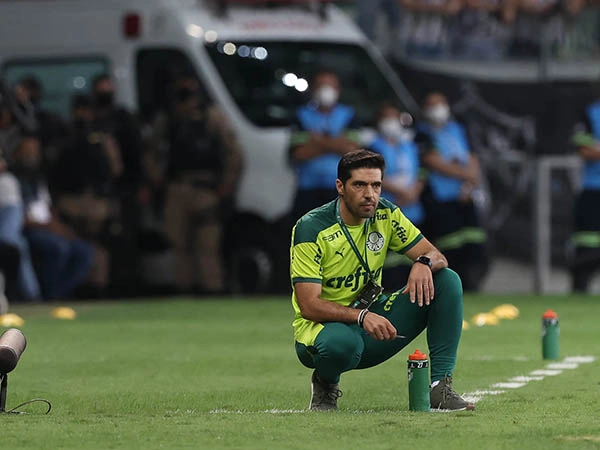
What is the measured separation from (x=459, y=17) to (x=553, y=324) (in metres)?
9.33

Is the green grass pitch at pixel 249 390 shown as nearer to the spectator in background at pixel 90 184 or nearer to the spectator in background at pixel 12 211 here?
the spectator in background at pixel 12 211

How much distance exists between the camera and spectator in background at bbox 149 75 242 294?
20484 millimetres

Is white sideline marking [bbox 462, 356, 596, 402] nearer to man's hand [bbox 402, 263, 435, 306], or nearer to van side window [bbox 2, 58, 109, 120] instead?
man's hand [bbox 402, 263, 435, 306]

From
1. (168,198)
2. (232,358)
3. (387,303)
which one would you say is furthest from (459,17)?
(387,303)

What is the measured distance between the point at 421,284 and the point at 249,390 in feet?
7.01

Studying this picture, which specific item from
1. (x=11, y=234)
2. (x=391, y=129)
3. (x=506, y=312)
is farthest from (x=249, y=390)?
(x=391, y=129)

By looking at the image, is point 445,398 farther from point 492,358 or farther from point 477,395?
point 492,358

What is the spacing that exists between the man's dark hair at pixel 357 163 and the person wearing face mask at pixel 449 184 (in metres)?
10.5

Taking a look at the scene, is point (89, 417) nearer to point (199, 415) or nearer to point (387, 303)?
point (199, 415)

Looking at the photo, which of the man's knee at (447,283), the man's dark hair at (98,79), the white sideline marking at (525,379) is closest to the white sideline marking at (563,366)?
the white sideline marking at (525,379)

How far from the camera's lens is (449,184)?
67.7 ft

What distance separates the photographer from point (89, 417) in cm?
1003

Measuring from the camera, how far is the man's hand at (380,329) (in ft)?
31.6

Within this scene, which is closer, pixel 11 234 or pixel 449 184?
pixel 11 234
